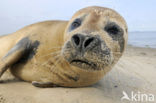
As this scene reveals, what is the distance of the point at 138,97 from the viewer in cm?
311

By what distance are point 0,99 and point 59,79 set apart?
0.87 m

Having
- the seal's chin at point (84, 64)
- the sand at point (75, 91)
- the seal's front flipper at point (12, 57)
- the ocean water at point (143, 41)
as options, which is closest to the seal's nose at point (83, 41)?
the seal's chin at point (84, 64)

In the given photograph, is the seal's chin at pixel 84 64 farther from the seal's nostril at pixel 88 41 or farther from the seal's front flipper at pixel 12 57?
the seal's front flipper at pixel 12 57

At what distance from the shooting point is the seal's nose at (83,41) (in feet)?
6.82

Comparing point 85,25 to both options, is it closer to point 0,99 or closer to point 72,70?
point 72,70

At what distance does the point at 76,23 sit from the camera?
2791mm

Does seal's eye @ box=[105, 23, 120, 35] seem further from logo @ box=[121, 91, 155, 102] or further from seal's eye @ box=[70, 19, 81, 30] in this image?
logo @ box=[121, 91, 155, 102]

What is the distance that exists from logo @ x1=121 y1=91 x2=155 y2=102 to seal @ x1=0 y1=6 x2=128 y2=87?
502 mm

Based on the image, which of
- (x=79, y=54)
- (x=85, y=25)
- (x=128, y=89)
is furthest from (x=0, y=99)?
(x=128, y=89)

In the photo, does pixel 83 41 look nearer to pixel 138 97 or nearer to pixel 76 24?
pixel 76 24

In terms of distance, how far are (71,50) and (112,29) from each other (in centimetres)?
78

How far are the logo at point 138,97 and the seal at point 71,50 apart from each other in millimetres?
502

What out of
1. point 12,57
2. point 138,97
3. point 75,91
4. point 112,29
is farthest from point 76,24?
point 138,97

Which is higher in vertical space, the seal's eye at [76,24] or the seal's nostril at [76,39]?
the seal's eye at [76,24]
